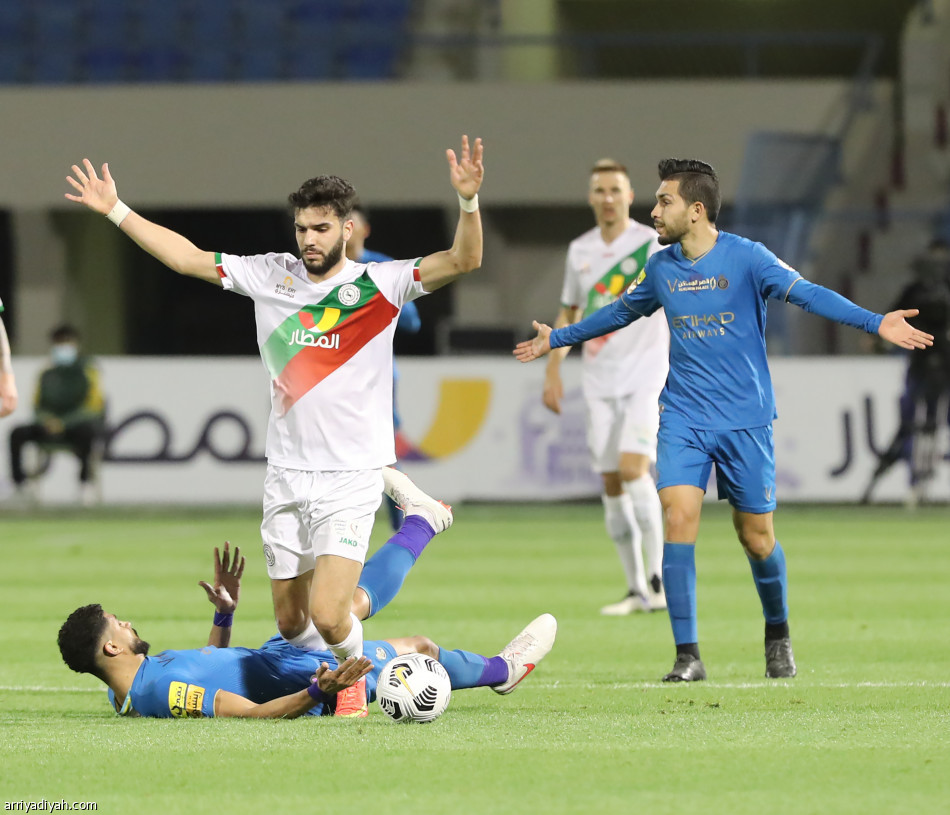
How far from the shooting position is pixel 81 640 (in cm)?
580

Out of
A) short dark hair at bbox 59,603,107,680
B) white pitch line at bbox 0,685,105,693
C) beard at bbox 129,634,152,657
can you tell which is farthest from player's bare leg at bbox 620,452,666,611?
short dark hair at bbox 59,603,107,680

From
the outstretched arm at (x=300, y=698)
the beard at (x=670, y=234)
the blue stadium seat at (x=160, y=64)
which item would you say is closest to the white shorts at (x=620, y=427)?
the beard at (x=670, y=234)

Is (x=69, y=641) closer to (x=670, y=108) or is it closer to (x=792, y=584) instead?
(x=792, y=584)

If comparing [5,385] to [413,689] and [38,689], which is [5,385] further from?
[413,689]

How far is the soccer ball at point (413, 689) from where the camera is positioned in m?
5.68

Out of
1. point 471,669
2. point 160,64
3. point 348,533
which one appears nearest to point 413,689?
point 471,669

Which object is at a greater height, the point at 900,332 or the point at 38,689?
the point at 900,332

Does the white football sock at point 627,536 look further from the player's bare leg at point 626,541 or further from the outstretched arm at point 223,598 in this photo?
the outstretched arm at point 223,598

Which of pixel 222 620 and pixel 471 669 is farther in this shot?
pixel 222 620

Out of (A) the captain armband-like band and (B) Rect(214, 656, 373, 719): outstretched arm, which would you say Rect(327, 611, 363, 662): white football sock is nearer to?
(B) Rect(214, 656, 373, 719): outstretched arm

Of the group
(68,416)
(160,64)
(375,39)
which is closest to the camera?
(68,416)

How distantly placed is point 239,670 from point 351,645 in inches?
16.1

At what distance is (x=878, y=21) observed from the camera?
25.5m

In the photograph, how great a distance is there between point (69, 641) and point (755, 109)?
17.8m
